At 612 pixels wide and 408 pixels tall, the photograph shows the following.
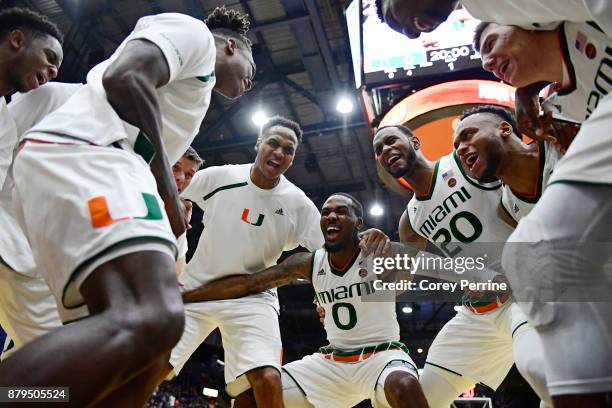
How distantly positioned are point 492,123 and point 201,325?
101 inches

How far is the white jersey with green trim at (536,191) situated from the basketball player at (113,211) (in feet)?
6.09

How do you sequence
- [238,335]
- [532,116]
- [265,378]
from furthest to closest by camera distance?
[238,335] → [265,378] → [532,116]

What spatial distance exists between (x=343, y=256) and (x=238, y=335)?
1003 mm

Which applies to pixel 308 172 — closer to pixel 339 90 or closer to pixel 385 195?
pixel 385 195

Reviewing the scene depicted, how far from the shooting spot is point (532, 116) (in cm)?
234

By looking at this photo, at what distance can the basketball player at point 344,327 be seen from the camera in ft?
11.6

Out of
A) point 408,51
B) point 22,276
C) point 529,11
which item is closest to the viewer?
point 529,11

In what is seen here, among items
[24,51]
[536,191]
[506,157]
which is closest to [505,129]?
[506,157]

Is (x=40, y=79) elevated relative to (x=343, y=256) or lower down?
elevated

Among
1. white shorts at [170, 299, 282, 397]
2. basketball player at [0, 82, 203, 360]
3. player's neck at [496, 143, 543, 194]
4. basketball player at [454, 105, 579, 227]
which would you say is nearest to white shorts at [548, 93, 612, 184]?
basketball player at [454, 105, 579, 227]

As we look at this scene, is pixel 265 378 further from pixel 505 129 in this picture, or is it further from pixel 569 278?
pixel 569 278

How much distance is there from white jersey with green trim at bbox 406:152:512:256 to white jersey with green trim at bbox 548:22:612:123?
5.52 feet

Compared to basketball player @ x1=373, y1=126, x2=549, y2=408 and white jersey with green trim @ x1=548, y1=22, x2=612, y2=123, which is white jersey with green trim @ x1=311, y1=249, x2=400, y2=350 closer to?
basketball player @ x1=373, y1=126, x2=549, y2=408

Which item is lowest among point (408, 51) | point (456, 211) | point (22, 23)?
point (456, 211)
